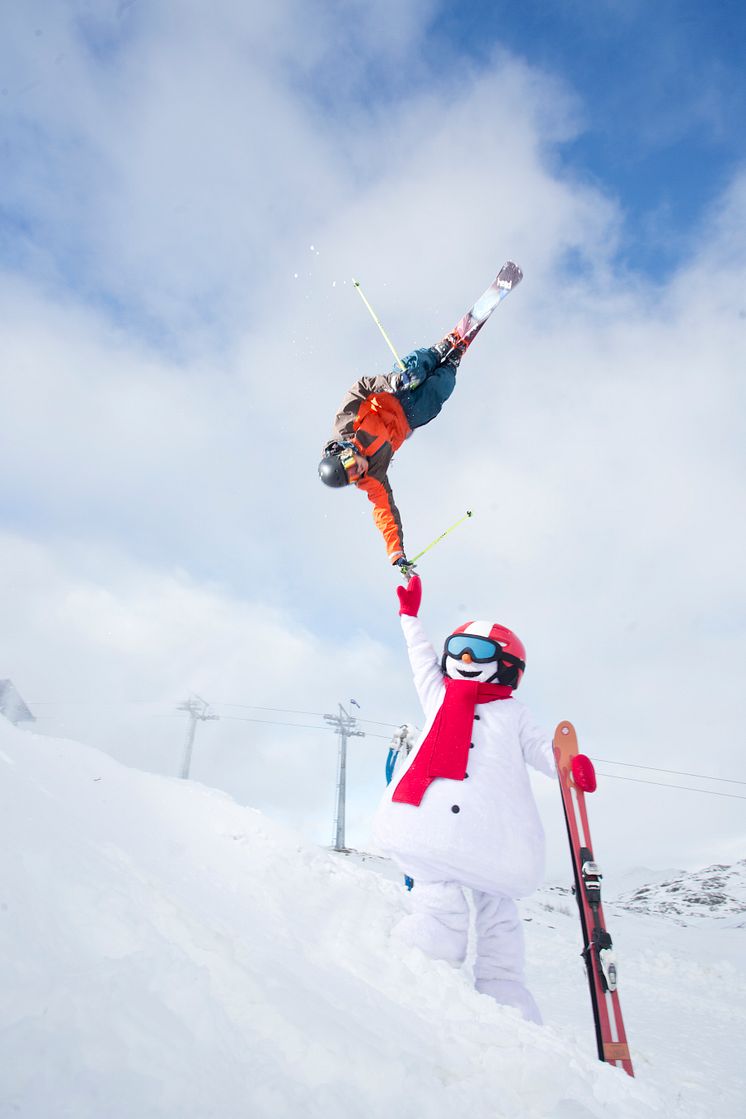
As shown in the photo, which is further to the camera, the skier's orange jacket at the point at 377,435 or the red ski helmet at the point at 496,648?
the skier's orange jacket at the point at 377,435

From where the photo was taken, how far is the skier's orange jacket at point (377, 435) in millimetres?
5301

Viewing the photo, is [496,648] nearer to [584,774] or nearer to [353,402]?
[584,774]

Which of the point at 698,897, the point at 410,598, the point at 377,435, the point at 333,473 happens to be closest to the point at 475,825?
the point at 410,598

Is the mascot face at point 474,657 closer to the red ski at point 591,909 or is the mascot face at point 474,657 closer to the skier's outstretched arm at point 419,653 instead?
the skier's outstretched arm at point 419,653

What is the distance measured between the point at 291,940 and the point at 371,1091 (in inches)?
52.6

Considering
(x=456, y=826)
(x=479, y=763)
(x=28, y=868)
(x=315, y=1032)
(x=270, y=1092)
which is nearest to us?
(x=270, y=1092)

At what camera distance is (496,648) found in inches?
155

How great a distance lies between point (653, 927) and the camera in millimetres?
10367

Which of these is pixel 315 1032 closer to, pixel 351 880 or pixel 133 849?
pixel 133 849

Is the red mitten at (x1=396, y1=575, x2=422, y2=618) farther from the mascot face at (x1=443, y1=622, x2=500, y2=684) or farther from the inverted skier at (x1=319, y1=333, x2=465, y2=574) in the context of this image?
the inverted skier at (x1=319, y1=333, x2=465, y2=574)

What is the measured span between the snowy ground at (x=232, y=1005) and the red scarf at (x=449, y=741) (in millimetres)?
662

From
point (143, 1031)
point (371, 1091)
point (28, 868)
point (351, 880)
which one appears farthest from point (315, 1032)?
point (351, 880)

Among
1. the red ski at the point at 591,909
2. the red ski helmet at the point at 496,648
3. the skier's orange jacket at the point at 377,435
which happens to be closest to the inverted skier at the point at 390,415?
the skier's orange jacket at the point at 377,435

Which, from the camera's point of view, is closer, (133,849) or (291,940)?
(291,940)
